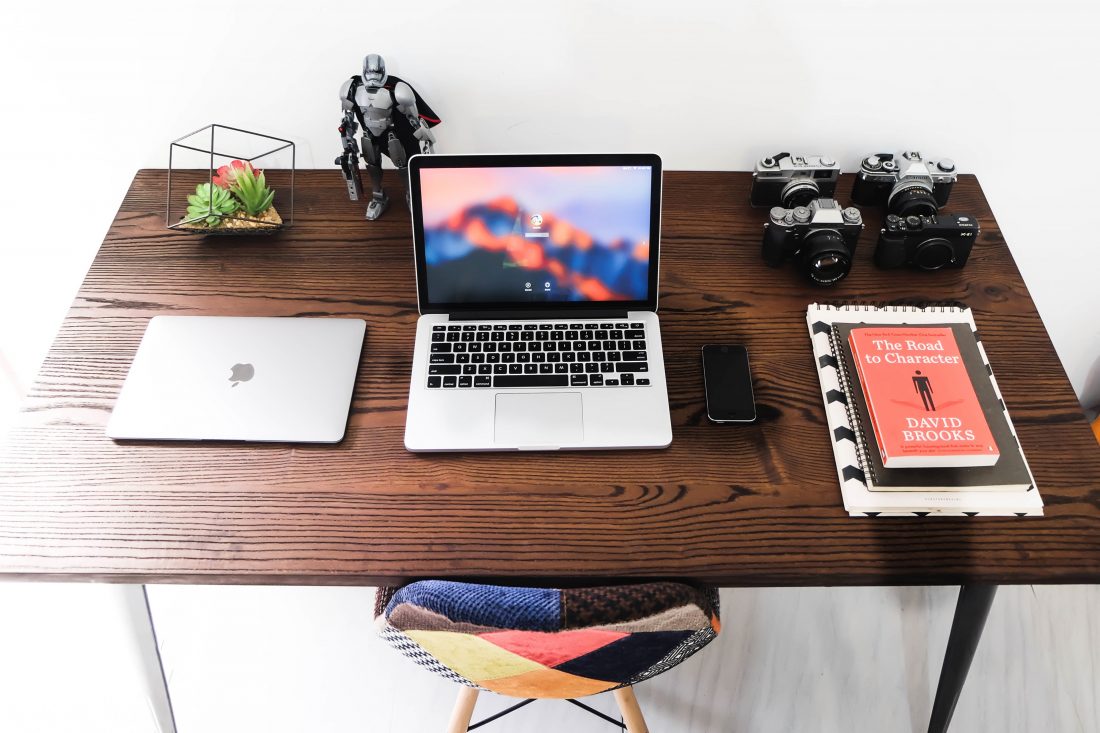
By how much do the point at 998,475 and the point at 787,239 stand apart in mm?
425

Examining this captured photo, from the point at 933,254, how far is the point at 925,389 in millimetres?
252

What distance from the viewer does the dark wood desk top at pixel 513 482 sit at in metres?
0.91

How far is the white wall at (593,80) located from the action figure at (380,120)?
90 millimetres

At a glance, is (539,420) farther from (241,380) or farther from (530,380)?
(241,380)

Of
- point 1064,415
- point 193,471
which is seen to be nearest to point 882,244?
point 1064,415

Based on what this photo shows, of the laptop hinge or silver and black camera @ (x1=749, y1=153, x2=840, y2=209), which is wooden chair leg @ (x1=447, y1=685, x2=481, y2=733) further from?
silver and black camera @ (x1=749, y1=153, x2=840, y2=209)

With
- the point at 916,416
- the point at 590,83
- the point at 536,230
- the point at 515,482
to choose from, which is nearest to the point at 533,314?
the point at 536,230

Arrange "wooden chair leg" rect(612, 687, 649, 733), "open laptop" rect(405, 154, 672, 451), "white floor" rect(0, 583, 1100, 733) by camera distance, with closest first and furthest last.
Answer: "open laptop" rect(405, 154, 672, 451) < "wooden chair leg" rect(612, 687, 649, 733) < "white floor" rect(0, 583, 1100, 733)

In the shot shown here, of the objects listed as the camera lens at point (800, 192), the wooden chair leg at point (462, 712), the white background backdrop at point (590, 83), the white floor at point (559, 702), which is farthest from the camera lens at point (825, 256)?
the wooden chair leg at point (462, 712)

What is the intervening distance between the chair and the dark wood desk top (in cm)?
9

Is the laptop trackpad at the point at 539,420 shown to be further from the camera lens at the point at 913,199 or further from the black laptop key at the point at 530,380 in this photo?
the camera lens at the point at 913,199

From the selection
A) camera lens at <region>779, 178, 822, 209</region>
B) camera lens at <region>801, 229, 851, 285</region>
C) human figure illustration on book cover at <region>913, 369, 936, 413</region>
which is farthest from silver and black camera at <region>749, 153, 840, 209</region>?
human figure illustration on book cover at <region>913, 369, 936, 413</region>

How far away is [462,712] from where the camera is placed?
1.33 metres

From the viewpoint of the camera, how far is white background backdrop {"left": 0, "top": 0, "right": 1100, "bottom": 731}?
1126 millimetres
